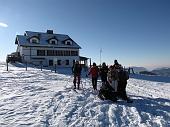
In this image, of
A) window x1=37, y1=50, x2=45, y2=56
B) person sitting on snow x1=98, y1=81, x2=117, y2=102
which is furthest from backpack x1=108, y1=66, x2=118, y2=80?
window x1=37, y1=50, x2=45, y2=56

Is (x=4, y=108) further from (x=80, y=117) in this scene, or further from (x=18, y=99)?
(x=80, y=117)

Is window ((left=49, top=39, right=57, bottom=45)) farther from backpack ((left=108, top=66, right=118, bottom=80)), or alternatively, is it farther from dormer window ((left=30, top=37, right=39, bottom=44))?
backpack ((left=108, top=66, right=118, bottom=80))

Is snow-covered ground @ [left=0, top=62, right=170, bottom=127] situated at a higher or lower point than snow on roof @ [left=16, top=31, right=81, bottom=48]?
lower

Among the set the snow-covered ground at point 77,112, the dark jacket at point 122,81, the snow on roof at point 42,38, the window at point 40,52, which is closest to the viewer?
the snow-covered ground at point 77,112

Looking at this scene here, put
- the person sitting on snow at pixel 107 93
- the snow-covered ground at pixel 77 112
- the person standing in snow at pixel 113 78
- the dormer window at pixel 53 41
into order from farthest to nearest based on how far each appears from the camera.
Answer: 1. the dormer window at pixel 53 41
2. the person standing in snow at pixel 113 78
3. the person sitting on snow at pixel 107 93
4. the snow-covered ground at pixel 77 112

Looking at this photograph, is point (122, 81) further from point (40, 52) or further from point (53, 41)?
point (53, 41)

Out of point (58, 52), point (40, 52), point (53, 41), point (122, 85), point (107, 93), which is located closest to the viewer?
point (107, 93)

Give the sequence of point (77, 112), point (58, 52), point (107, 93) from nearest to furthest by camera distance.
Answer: point (77, 112) < point (107, 93) < point (58, 52)

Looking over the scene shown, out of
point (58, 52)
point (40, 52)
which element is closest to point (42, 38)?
point (40, 52)

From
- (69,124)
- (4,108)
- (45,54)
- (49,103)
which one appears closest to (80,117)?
(69,124)

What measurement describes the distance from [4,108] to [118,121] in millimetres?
5013

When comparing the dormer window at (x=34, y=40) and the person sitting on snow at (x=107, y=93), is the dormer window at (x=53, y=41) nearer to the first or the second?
the dormer window at (x=34, y=40)

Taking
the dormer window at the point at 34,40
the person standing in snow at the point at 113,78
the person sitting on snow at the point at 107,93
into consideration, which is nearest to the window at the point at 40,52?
the dormer window at the point at 34,40

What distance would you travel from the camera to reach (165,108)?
1210cm
